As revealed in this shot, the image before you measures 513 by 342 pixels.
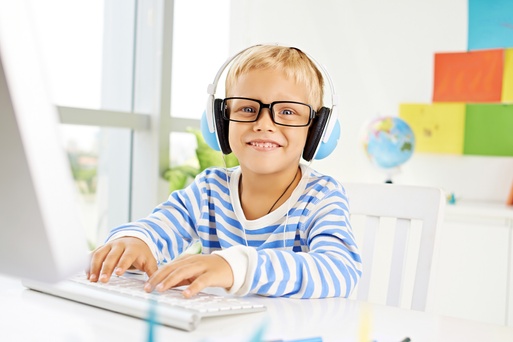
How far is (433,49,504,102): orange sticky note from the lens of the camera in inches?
131

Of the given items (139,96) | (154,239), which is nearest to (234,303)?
(154,239)

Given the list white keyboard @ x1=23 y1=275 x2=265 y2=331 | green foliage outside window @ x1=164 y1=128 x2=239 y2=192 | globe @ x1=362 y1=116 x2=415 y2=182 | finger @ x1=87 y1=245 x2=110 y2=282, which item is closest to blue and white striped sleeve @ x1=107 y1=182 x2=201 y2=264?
finger @ x1=87 y1=245 x2=110 y2=282

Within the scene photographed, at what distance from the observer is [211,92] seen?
1287 mm

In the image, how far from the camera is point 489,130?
10.9 feet

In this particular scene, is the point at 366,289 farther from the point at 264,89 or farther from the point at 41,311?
the point at 41,311

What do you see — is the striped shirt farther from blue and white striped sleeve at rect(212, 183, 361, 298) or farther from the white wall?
the white wall

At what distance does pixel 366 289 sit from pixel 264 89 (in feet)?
1.33

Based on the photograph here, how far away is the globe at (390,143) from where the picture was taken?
3.26 metres

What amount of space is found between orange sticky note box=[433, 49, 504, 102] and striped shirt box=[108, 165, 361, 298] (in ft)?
7.48

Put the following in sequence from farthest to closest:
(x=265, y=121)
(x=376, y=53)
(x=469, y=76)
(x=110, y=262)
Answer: (x=376, y=53)
(x=469, y=76)
(x=265, y=121)
(x=110, y=262)

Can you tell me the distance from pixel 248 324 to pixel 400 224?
58 centimetres

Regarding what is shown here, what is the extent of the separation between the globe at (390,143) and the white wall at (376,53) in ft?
0.89

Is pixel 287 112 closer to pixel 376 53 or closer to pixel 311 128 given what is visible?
pixel 311 128

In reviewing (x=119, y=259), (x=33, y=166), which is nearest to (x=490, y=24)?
(x=119, y=259)
